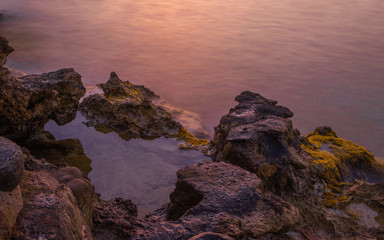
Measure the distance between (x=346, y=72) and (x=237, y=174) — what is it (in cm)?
753

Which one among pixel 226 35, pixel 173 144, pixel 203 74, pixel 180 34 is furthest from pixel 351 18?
pixel 173 144

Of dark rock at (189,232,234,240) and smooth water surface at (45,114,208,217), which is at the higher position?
dark rock at (189,232,234,240)

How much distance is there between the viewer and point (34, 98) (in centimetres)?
370

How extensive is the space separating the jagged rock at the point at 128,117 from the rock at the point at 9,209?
279 cm

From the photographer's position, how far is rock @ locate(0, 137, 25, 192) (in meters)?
1.57

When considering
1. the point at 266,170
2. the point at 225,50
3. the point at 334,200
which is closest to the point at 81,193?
the point at 266,170

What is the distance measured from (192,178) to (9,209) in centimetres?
128

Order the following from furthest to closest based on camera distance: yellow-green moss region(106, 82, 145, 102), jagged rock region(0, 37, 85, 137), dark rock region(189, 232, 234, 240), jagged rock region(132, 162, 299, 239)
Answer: yellow-green moss region(106, 82, 145, 102) < jagged rock region(0, 37, 85, 137) < jagged rock region(132, 162, 299, 239) < dark rock region(189, 232, 234, 240)

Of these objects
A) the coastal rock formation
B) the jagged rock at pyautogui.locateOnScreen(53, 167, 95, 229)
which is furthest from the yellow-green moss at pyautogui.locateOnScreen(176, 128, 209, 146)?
the coastal rock formation

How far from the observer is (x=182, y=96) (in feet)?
23.3

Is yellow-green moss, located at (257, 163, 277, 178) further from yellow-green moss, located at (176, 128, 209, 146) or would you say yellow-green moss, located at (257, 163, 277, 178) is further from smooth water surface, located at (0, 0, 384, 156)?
smooth water surface, located at (0, 0, 384, 156)

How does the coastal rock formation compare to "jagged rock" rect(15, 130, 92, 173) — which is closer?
the coastal rock formation

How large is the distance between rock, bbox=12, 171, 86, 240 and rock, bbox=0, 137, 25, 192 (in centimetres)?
17

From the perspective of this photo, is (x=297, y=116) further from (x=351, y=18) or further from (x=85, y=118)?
(x=351, y=18)
